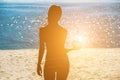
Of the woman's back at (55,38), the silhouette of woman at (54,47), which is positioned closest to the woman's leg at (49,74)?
the silhouette of woman at (54,47)

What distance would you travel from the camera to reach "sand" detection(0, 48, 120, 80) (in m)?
9.38

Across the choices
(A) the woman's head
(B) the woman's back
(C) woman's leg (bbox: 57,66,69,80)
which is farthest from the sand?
(A) the woman's head

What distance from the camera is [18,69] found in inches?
413

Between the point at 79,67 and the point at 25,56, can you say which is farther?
the point at 25,56

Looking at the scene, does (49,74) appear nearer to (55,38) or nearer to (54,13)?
(55,38)

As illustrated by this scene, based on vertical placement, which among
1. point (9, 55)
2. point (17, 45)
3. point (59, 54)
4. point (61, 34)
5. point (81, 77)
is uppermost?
point (61, 34)

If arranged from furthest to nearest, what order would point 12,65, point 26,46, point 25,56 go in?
point 26,46, point 25,56, point 12,65

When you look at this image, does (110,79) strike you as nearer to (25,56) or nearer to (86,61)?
(86,61)

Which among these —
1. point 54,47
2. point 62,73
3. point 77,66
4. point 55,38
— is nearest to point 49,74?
point 62,73

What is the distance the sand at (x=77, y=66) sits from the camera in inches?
369

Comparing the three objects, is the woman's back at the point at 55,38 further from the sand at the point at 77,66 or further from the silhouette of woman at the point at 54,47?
the sand at the point at 77,66

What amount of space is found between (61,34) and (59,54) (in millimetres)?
284

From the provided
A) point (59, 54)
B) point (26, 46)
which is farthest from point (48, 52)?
point (26, 46)

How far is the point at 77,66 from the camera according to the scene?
10852 millimetres
